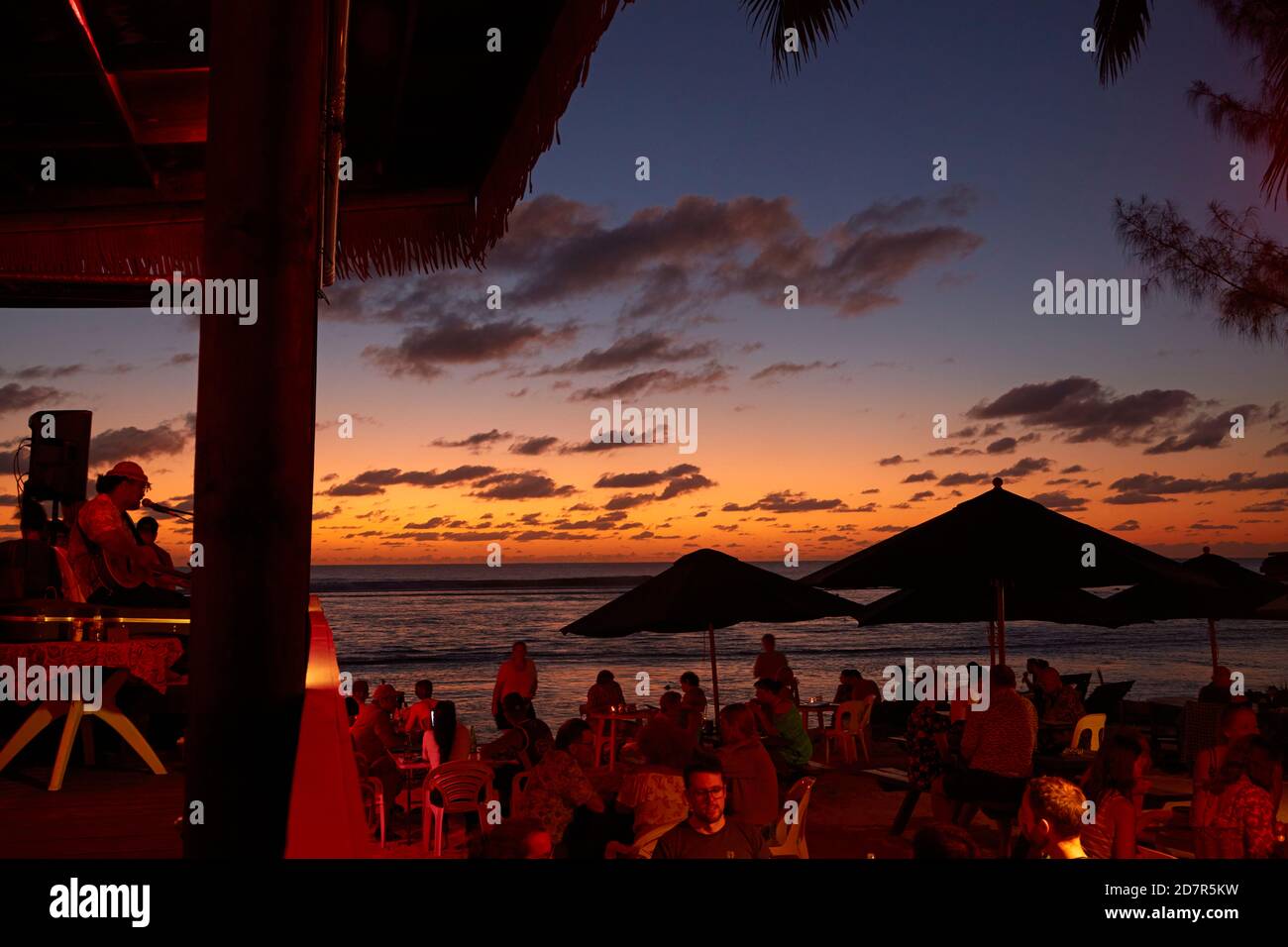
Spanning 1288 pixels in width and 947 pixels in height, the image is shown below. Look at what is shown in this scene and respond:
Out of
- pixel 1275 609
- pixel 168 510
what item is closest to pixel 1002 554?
pixel 168 510

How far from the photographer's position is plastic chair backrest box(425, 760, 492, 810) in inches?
322

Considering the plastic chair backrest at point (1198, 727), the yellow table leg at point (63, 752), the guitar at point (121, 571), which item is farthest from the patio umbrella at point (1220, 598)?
the yellow table leg at point (63, 752)

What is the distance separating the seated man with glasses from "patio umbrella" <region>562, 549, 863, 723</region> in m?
5.77

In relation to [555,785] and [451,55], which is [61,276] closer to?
[451,55]

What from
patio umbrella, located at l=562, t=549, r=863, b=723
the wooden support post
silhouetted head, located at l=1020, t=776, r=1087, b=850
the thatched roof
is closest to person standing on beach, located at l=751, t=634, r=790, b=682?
patio umbrella, located at l=562, t=549, r=863, b=723

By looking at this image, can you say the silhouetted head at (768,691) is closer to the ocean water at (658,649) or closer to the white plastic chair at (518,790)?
the white plastic chair at (518,790)

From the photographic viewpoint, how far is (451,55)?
16.9 feet

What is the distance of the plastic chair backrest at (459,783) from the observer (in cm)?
819

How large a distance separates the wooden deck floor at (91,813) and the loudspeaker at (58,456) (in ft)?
10.3

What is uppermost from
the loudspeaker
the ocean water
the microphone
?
the loudspeaker

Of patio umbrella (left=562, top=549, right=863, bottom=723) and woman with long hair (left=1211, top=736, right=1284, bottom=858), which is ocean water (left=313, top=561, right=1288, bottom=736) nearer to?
patio umbrella (left=562, top=549, right=863, bottom=723)

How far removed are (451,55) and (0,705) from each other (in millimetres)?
3699

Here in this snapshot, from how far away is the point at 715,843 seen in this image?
5.02 m
